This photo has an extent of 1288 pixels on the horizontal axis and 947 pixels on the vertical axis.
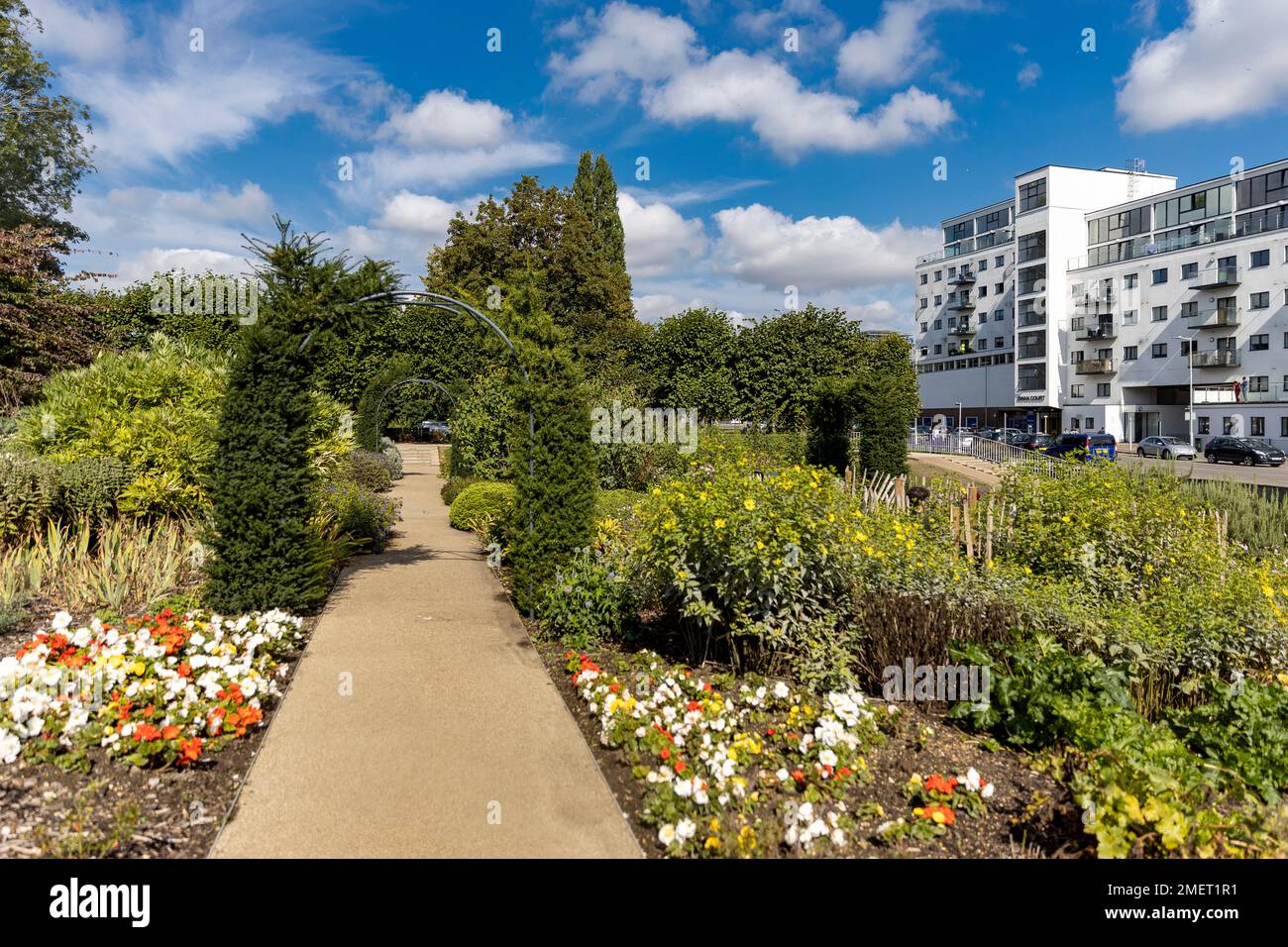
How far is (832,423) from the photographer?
21.3m

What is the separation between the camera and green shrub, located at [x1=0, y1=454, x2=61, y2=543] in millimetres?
8305

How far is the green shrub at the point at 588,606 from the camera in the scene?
23.1 feet

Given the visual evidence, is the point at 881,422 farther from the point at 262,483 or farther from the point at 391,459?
the point at 262,483

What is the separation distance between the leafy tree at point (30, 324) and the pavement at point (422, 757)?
1256cm

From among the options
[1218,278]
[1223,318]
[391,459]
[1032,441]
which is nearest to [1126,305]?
[1218,278]

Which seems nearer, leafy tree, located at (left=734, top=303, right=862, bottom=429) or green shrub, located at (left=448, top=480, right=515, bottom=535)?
green shrub, located at (left=448, top=480, right=515, bottom=535)

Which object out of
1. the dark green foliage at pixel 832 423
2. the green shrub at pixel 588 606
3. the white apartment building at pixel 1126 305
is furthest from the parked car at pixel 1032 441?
the green shrub at pixel 588 606

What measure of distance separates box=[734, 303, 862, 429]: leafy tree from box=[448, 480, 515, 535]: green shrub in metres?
18.3

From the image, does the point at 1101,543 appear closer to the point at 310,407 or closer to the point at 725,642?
the point at 725,642

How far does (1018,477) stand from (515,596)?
6.16m

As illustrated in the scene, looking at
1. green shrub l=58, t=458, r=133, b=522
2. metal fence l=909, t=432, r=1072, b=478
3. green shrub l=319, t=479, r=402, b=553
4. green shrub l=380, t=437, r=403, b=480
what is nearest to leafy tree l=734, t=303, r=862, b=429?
metal fence l=909, t=432, r=1072, b=478

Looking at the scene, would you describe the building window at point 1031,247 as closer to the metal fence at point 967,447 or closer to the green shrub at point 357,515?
the metal fence at point 967,447

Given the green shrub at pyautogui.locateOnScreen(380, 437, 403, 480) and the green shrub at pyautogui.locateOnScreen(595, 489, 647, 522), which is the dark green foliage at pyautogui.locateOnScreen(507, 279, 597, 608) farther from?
the green shrub at pyautogui.locateOnScreen(380, 437, 403, 480)
